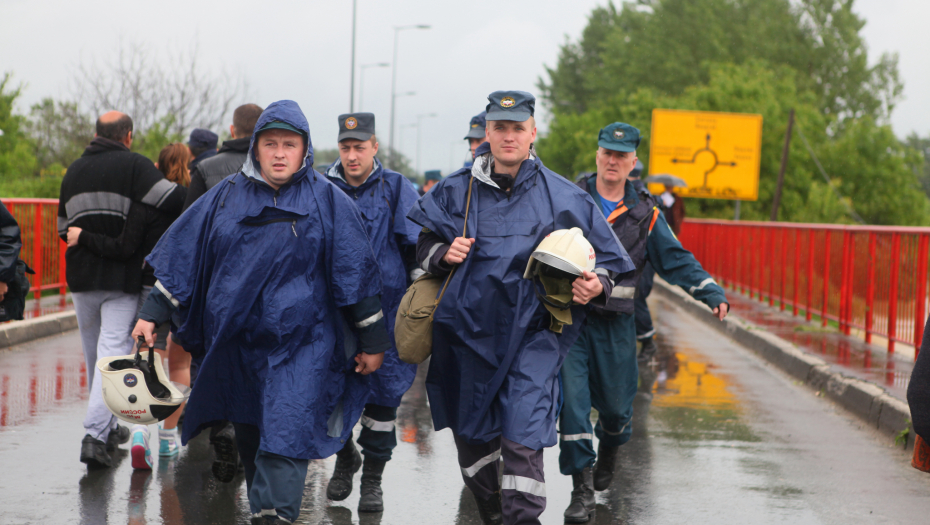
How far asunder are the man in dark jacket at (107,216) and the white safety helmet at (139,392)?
4.55 feet

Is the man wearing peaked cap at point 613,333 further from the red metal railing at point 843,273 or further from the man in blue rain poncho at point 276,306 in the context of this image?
the red metal railing at point 843,273

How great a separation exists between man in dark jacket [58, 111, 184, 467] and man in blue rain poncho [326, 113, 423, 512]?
3.83ft

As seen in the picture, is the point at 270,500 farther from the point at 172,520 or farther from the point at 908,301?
the point at 908,301

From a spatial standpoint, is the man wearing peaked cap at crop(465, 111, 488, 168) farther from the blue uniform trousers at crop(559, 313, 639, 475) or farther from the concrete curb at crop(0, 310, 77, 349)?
the concrete curb at crop(0, 310, 77, 349)

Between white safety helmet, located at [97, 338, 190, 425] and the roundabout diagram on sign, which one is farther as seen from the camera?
the roundabout diagram on sign

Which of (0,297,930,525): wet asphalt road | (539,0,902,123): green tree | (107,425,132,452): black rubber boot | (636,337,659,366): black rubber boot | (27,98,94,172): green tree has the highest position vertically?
(539,0,902,123): green tree

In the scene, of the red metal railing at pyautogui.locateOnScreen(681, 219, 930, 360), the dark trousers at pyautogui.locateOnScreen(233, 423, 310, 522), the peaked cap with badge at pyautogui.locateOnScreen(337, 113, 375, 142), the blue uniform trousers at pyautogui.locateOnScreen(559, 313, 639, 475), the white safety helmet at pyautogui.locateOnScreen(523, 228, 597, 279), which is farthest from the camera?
the red metal railing at pyautogui.locateOnScreen(681, 219, 930, 360)

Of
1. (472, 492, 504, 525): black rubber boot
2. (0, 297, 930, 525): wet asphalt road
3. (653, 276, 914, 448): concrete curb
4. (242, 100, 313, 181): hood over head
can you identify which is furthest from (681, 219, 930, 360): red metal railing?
(242, 100, 313, 181): hood over head

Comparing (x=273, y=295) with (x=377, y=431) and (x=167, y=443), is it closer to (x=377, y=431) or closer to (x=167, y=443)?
(x=377, y=431)

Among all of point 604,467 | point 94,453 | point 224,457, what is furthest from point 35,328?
point 604,467

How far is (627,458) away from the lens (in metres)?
6.32

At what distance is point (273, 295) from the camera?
3957 millimetres

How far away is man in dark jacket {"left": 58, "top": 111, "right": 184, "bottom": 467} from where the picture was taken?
564 centimetres

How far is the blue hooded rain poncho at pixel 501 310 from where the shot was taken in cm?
398
